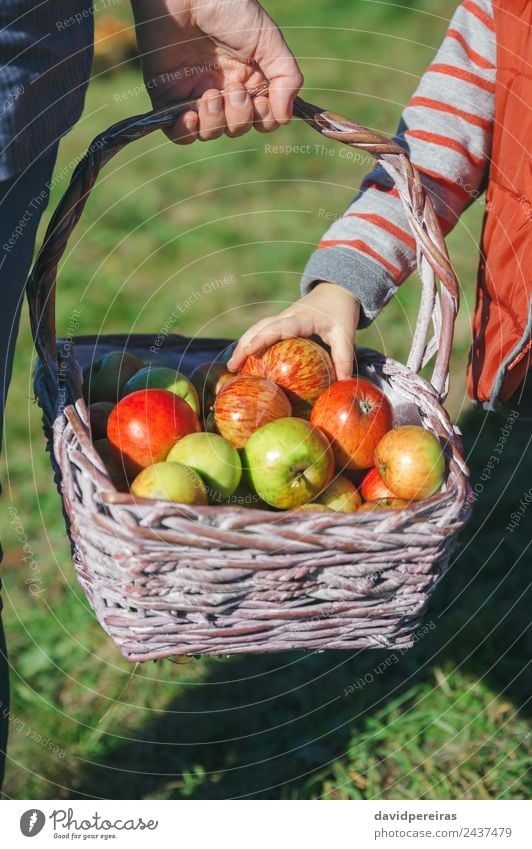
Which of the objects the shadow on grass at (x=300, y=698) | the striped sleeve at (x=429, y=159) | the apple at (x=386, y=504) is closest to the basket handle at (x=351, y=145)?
the striped sleeve at (x=429, y=159)

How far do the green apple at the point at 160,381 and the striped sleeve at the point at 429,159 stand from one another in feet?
1.03

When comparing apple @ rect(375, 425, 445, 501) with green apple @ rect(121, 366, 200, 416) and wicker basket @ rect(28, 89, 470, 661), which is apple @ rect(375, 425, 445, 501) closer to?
wicker basket @ rect(28, 89, 470, 661)

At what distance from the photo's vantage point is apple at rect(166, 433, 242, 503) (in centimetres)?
145

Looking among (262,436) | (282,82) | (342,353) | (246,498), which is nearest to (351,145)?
(282,82)

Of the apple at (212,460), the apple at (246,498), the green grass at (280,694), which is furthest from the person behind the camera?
the green grass at (280,694)

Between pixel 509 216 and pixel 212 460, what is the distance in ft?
2.22

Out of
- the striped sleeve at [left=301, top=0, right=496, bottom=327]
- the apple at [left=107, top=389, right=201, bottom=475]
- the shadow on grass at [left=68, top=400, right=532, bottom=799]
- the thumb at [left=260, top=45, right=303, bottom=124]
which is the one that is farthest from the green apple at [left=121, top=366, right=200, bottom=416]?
the shadow on grass at [left=68, top=400, right=532, bottom=799]

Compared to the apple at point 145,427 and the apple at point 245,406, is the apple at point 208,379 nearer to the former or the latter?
the apple at point 245,406

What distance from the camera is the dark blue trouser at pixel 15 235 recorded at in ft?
4.39

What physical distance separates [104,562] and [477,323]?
0.90 meters

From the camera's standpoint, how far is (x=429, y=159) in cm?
169

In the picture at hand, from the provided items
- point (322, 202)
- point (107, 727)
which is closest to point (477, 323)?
point (107, 727)

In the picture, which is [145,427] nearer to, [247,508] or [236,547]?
[247,508]
